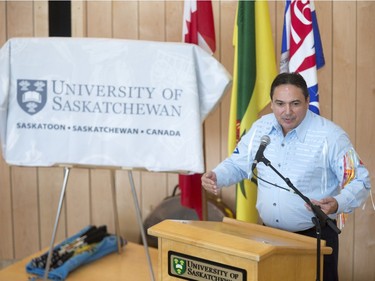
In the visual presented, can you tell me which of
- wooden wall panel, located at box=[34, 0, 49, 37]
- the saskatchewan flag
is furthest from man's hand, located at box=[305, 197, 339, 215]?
wooden wall panel, located at box=[34, 0, 49, 37]

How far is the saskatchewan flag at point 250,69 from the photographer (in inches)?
118

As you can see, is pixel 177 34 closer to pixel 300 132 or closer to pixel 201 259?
pixel 300 132

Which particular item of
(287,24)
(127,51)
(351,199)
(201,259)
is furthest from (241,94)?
(201,259)

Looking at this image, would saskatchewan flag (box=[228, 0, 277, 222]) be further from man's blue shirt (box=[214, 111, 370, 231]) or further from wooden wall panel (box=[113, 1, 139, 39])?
wooden wall panel (box=[113, 1, 139, 39])

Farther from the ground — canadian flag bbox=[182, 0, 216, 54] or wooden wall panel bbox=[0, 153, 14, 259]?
canadian flag bbox=[182, 0, 216, 54]

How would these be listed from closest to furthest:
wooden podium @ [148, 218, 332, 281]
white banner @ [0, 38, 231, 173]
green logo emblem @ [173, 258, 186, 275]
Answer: wooden podium @ [148, 218, 332, 281] < green logo emblem @ [173, 258, 186, 275] < white banner @ [0, 38, 231, 173]

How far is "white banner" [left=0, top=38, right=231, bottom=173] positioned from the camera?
2.65 metres

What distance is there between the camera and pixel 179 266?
A: 190cm

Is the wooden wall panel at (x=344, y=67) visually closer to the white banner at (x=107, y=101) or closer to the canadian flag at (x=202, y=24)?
the canadian flag at (x=202, y=24)

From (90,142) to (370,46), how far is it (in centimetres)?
161

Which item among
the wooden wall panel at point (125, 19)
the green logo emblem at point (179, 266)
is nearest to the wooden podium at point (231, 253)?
the green logo emblem at point (179, 266)

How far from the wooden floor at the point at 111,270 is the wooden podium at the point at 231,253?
1175mm

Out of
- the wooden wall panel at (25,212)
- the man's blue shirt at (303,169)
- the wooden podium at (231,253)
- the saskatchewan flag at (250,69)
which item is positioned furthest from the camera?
the wooden wall panel at (25,212)

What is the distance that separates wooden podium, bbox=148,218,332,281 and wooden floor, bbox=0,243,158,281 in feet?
3.86
